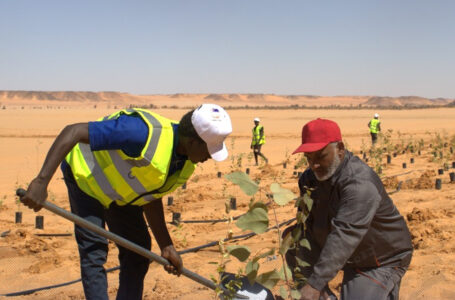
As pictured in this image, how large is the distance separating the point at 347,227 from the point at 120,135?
1.23 meters

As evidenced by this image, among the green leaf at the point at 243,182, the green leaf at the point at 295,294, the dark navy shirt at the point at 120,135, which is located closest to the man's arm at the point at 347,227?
the green leaf at the point at 295,294

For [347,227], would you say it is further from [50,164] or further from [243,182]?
[50,164]

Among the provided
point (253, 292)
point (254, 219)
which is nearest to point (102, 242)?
point (253, 292)

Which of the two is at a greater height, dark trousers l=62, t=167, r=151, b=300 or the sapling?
the sapling

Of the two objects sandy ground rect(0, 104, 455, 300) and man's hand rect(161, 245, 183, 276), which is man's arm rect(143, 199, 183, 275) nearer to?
man's hand rect(161, 245, 183, 276)

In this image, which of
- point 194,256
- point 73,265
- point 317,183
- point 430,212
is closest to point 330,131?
point 317,183

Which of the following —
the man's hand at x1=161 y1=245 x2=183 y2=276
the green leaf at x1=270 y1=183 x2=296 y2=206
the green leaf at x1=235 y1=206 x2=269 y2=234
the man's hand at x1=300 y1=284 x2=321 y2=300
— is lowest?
the man's hand at x1=161 y1=245 x2=183 y2=276

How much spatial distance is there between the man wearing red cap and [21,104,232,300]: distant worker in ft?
1.74

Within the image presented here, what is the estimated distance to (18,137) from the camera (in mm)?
22859

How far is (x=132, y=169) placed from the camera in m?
2.85

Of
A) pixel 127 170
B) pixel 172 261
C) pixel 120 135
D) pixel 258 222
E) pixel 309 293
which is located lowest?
pixel 172 261

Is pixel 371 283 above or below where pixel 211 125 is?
below

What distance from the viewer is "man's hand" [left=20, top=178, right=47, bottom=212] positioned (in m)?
2.46

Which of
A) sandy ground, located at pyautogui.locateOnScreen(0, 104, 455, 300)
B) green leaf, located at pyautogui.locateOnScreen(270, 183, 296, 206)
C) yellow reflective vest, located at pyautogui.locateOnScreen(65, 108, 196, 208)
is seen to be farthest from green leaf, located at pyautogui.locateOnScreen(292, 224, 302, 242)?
yellow reflective vest, located at pyautogui.locateOnScreen(65, 108, 196, 208)
